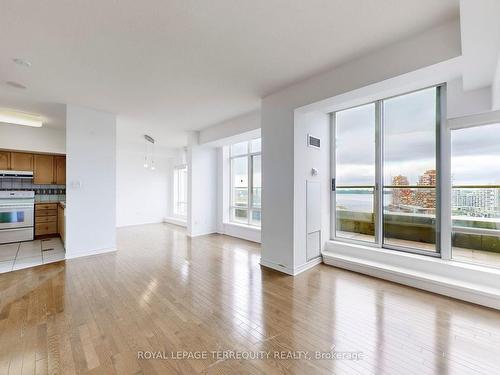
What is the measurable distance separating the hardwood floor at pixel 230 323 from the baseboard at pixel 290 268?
11 cm

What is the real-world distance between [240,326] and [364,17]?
3127mm

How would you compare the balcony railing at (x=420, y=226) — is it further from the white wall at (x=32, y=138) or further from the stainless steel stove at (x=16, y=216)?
the stainless steel stove at (x=16, y=216)

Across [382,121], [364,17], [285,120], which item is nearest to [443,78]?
[382,121]

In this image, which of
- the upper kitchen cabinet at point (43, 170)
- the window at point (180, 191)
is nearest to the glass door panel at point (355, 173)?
the window at point (180, 191)

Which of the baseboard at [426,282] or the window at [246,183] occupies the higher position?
the window at [246,183]

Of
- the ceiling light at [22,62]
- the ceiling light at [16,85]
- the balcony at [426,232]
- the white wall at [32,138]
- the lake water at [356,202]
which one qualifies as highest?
the ceiling light at [16,85]

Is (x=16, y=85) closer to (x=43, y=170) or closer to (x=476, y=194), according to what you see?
(x=43, y=170)

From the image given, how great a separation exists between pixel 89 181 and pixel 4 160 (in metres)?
2.92

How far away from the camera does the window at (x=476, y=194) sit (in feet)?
9.27

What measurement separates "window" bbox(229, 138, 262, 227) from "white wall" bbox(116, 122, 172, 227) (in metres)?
3.25

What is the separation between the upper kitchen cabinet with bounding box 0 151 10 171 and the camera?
5.31m

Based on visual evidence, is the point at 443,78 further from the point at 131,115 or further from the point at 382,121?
the point at 131,115

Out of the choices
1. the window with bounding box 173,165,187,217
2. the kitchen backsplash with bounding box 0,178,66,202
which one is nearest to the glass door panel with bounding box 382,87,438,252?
the window with bounding box 173,165,187,217

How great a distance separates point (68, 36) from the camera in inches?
89.5
